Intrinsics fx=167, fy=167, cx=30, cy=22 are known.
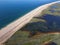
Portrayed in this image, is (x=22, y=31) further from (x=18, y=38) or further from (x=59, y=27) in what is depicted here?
(x=59, y=27)

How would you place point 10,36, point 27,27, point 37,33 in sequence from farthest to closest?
1. point 27,27
2. point 37,33
3. point 10,36

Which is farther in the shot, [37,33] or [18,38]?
[37,33]

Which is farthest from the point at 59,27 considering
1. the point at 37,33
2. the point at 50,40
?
the point at 50,40

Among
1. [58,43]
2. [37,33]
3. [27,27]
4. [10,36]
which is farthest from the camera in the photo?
[27,27]

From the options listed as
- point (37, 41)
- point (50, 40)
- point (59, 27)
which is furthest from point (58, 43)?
point (59, 27)

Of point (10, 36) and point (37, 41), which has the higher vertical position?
point (10, 36)

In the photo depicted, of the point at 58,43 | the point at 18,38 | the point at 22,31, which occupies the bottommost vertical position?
the point at 58,43

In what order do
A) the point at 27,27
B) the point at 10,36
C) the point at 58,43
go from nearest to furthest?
the point at 58,43
the point at 10,36
the point at 27,27

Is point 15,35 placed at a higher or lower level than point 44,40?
higher

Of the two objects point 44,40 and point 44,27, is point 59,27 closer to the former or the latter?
point 44,27
